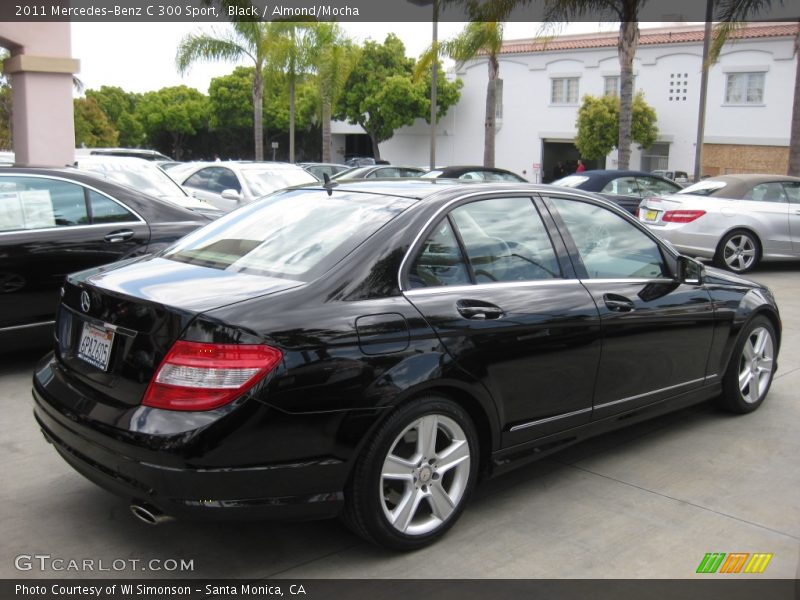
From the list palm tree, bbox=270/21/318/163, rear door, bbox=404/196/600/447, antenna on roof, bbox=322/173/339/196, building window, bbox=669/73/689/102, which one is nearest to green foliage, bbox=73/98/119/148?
palm tree, bbox=270/21/318/163

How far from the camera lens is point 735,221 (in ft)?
38.4

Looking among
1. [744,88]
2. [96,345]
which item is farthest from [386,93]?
[96,345]

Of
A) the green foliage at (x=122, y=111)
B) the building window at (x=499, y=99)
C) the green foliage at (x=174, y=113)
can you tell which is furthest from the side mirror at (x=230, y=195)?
the green foliage at (x=122, y=111)

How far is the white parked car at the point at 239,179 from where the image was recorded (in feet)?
44.6

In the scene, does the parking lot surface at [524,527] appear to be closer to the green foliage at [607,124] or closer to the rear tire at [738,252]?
the rear tire at [738,252]

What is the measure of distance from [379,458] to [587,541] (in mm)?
1110

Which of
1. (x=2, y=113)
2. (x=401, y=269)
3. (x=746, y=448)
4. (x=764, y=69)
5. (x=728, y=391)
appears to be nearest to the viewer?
(x=401, y=269)

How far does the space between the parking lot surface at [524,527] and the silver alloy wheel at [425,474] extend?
6.3 inches

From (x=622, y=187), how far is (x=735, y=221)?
3227mm

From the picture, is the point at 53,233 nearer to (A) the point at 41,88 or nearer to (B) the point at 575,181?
(A) the point at 41,88

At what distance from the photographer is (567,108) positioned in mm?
40000

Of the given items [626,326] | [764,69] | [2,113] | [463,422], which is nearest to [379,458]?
[463,422]

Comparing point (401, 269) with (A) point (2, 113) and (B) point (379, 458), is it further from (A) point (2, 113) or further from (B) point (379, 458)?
(A) point (2, 113)

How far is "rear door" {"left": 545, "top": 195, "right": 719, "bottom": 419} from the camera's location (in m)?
4.23
